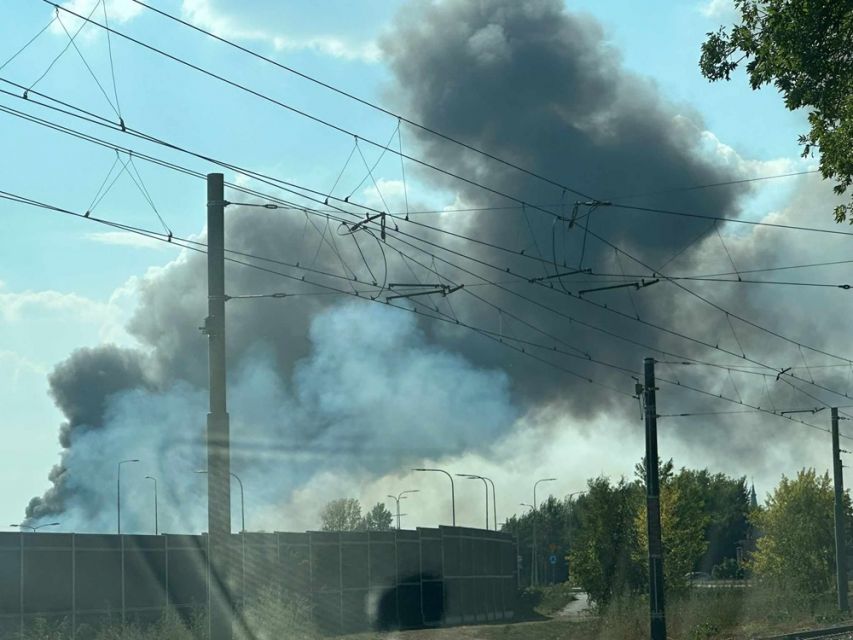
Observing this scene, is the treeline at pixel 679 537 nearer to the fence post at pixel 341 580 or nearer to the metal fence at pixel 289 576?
the metal fence at pixel 289 576

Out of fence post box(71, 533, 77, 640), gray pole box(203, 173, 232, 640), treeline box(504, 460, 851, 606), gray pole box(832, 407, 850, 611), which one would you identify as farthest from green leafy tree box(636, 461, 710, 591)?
gray pole box(203, 173, 232, 640)

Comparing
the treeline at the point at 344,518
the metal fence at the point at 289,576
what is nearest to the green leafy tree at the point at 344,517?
the treeline at the point at 344,518

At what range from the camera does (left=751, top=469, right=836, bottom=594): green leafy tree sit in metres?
58.8

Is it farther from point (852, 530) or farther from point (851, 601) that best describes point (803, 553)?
point (852, 530)

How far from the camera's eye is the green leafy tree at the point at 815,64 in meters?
16.2

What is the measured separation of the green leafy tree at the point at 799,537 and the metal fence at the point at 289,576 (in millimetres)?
15268

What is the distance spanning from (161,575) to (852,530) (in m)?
80.0

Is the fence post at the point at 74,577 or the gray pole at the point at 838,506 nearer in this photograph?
the fence post at the point at 74,577

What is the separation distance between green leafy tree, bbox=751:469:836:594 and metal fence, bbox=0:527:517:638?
1527cm

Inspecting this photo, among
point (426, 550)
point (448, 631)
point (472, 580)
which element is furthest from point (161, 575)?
point (472, 580)

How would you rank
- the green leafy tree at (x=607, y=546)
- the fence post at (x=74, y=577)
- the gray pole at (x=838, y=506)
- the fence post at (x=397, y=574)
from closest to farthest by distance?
the fence post at (x=74, y=577) < the gray pole at (x=838, y=506) < the green leafy tree at (x=607, y=546) < the fence post at (x=397, y=574)

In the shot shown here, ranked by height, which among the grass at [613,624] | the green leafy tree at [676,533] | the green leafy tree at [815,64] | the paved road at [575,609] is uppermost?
the green leafy tree at [815,64]

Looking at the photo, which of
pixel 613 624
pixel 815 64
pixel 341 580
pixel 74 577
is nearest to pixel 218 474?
pixel 815 64

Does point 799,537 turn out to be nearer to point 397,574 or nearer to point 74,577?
point 397,574
